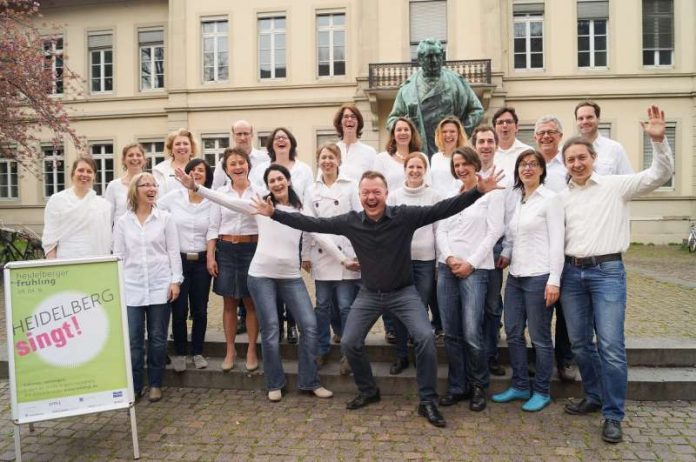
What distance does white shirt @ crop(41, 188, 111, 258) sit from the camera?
4410 mm

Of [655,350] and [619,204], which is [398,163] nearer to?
[619,204]

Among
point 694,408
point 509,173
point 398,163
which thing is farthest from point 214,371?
point 694,408

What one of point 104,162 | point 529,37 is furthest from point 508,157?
point 104,162

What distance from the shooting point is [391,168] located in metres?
4.87

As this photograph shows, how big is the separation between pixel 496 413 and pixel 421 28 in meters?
17.8

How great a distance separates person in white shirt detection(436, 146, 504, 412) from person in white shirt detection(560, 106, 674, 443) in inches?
21.0

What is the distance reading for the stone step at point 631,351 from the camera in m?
4.78

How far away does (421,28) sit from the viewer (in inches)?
770

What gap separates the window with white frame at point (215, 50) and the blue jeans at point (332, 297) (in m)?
18.4

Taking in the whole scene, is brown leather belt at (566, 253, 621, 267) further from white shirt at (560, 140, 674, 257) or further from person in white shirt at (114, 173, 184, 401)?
person in white shirt at (114, 173, 184, 401)

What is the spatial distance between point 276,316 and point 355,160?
1578 millimetres

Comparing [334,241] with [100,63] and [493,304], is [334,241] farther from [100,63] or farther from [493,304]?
[100,63]

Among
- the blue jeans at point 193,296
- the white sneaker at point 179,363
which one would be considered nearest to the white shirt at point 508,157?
the blue jeans at point 193,296

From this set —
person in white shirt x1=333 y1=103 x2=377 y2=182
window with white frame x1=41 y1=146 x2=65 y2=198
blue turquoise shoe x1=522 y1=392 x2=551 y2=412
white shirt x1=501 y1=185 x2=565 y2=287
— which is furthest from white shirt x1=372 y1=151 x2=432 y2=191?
window with white frame x1=41 y1=146 x2=65 y2=198
